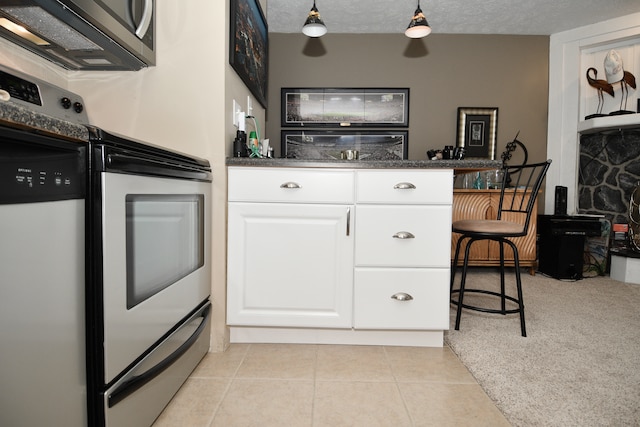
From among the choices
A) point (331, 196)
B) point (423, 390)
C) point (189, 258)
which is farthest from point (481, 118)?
point (189, 258)

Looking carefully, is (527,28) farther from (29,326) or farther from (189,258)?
(29,326)

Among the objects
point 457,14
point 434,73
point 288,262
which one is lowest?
point 288,262

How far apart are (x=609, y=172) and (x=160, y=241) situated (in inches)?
172

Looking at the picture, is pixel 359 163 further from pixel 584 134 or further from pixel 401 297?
pixel 584 134

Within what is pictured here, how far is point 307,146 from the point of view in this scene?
11.5 feet

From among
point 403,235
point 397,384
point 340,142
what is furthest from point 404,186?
point 340,142

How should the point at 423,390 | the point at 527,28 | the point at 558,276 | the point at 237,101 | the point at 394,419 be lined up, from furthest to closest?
the point at 527,28 → the point at 558,276 → the point at 237,101 → the point at 423,390 → the point at 394,419

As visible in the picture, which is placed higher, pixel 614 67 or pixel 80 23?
pixel 614 67

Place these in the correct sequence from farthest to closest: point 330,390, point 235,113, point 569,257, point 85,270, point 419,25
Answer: point 569,257 < point 419,25 < point 235,113 < point 330,390 < point 85,270

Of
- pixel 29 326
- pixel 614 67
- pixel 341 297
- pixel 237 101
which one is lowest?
pixel 341 297

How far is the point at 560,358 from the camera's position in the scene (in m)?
1.55

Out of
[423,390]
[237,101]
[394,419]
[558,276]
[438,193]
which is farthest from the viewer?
[558,276]

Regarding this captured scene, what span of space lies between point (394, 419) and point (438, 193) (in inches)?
37.9

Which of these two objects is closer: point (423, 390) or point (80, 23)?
point (80, 23)
